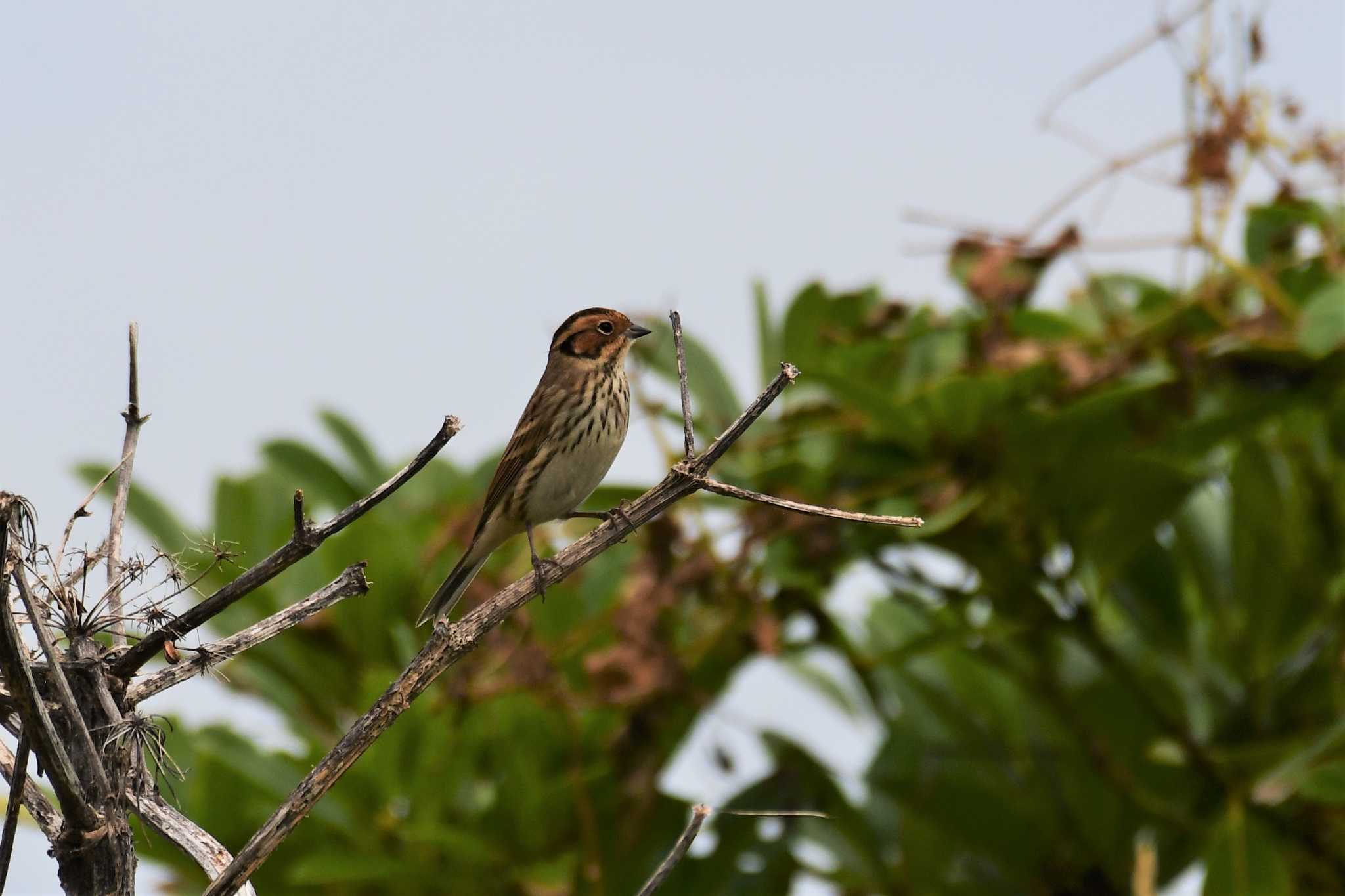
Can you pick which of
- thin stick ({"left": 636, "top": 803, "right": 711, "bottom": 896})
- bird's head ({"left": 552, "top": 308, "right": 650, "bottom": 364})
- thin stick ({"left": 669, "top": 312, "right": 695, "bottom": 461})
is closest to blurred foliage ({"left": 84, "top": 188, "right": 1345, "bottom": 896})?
bird's head ({"left": 552, "top": 308, "right": 650, "bottom": 364})

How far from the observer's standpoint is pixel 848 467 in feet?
15.4

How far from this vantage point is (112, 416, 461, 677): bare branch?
4.92 ft

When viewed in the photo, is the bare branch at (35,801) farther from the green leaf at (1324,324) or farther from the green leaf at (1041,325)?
the green leaf at (1041,325)

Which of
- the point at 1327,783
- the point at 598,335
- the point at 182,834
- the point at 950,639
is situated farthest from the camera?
the point at 598,335

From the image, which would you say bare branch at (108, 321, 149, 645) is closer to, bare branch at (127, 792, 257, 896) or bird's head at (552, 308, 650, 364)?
bare branch at (127, 792, 257, 896)

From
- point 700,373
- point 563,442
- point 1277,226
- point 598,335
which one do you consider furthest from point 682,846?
point 1277,226

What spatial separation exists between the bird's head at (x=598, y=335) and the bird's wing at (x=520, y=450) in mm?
178

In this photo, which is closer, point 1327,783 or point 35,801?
point 35,801

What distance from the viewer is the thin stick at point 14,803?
140 centimetres

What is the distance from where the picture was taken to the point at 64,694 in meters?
1.50

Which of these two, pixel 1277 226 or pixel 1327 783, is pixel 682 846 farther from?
pixel 1277 226

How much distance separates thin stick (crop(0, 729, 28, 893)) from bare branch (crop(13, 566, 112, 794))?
0.16ft

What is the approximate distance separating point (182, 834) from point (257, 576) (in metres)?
0.30

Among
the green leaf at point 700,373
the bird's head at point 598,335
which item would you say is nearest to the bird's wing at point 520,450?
the bird's head at point 598,335
